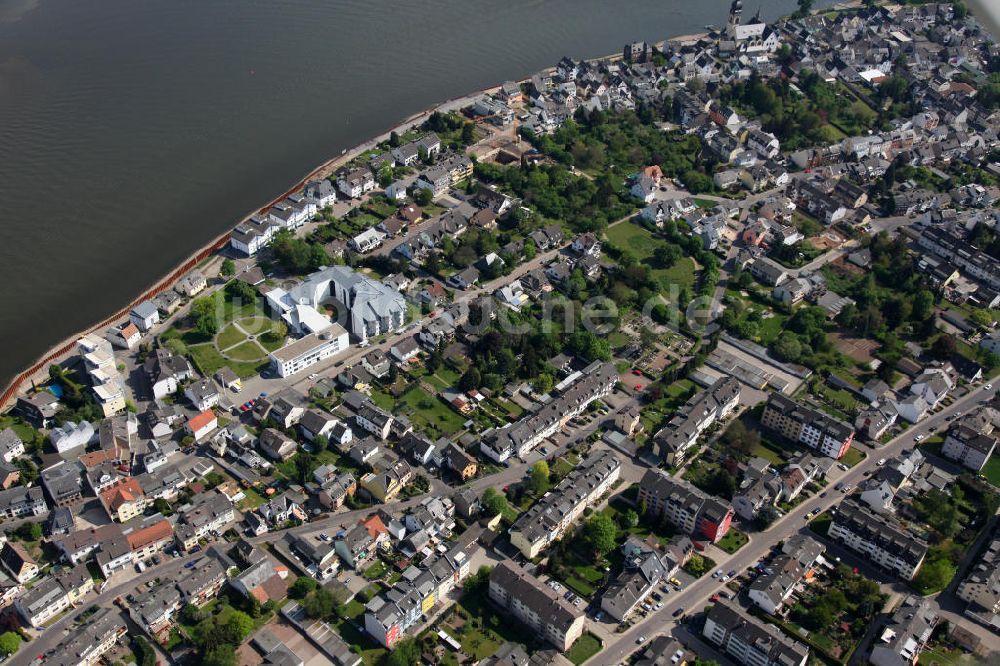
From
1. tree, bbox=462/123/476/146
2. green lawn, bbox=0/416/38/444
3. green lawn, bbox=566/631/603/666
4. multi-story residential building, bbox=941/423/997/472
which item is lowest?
green lawn, bbox=0/416/38/444

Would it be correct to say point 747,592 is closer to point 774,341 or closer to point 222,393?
point 774,341

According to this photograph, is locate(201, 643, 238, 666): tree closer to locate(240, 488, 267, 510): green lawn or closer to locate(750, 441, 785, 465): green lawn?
locate(240, 488, 267, 510): green lawn

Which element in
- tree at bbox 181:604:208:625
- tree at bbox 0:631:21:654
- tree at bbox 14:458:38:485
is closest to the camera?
tree at bbox 0:631:21:654

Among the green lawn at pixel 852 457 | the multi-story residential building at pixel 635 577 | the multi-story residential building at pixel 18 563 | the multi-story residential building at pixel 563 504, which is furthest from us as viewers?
the green lawn at pixel 852 457

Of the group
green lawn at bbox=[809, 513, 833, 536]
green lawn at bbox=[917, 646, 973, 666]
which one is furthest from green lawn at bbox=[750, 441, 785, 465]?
green lawn at bbox=[917, 646, 973, 666]

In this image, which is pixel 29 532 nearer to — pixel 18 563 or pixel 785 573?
pixel 18 563

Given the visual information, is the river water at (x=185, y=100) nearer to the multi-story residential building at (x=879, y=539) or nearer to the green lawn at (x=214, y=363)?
the green lawn at (x=214, y=363)

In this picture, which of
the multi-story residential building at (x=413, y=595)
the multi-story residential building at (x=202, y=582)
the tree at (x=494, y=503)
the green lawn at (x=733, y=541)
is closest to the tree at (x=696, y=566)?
the green lawn at (x=733, y=541)
